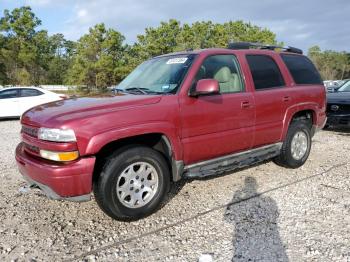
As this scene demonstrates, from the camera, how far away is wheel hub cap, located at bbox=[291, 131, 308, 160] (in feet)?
19.4

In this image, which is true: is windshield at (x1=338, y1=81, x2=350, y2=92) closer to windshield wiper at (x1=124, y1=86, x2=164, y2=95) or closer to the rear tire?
the rear tire

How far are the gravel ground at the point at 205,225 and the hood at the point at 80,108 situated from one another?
1.16 m

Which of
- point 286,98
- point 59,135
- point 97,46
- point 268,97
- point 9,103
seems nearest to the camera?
point 59,135

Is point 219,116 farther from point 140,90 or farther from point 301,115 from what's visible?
point 301,115

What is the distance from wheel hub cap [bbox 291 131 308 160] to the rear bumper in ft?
11.7

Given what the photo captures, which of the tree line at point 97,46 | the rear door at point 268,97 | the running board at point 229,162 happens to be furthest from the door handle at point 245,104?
the tree line at point 97,46

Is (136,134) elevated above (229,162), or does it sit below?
above

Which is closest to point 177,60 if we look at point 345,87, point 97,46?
point 345,87

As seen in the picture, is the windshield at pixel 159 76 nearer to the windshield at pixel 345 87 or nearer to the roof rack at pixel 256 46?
the roof rack at pixel 256 46

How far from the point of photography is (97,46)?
27.6 meters

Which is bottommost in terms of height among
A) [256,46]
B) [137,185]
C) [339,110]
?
[137,185]

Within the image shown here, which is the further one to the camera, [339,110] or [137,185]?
[339,110]

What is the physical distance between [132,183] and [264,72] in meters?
2.68

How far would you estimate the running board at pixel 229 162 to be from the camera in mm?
4451
